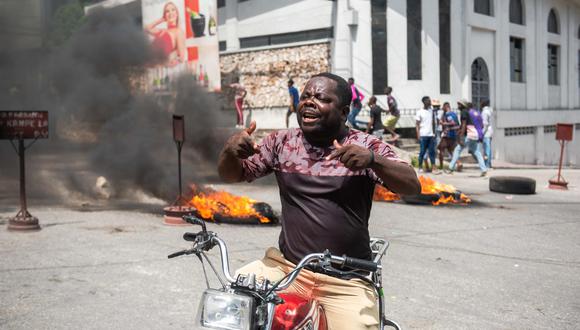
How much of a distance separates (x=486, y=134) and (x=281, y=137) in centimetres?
1474

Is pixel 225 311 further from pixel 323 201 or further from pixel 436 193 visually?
pixel 436 193

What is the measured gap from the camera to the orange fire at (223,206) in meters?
8.38

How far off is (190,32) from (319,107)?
2117 cm

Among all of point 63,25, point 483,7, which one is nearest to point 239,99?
point 63,25

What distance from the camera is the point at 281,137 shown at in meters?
3.16

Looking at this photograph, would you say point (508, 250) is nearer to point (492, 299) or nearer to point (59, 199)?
point (492, 299)

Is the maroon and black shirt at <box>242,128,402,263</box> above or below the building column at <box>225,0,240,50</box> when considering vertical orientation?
below

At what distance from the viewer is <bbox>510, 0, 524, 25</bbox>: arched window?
2508 centimetres

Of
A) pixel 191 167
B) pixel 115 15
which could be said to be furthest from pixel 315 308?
pixel 115 15

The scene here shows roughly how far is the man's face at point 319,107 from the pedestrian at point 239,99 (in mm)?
18494

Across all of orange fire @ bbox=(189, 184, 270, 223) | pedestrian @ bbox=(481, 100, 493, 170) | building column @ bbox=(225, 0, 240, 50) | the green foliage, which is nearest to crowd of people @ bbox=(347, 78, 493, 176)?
pedestrian @ bbox=(481, 100, 493, 170)

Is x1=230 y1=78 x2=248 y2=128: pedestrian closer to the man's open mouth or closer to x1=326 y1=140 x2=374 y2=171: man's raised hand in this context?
the man's open mouth

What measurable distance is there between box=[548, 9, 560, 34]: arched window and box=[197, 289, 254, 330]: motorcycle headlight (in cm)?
2877

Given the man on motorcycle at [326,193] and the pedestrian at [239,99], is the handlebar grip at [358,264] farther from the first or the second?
the pedestrian at [239,99]
